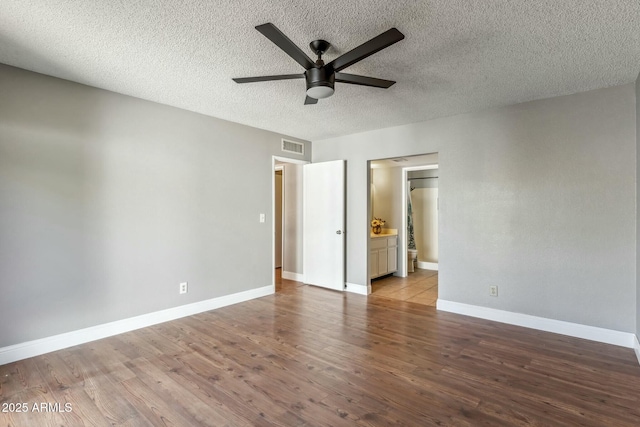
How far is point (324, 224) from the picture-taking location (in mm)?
5195

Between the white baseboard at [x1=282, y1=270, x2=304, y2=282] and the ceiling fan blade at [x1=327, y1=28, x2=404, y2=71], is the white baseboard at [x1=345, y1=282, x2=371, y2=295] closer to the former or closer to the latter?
the white baseboard at [x1=282, y1=270, x2=304, y2=282]

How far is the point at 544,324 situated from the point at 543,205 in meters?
1.28

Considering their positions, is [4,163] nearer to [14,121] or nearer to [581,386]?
[14,121]

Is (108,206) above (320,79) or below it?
below

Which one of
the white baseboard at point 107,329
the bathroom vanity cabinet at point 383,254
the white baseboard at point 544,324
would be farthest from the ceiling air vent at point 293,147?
the white baseboard at point 544,324

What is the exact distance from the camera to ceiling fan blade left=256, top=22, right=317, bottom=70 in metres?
1.75

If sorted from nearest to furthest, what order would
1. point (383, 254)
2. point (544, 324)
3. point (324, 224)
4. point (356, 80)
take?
point (356, 80) < point (544, 324) < point (324, 224) < point (383, 254)

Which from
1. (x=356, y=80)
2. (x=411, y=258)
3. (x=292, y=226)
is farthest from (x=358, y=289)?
(x=356, y=80)

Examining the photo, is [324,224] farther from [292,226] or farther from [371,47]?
[371,47]

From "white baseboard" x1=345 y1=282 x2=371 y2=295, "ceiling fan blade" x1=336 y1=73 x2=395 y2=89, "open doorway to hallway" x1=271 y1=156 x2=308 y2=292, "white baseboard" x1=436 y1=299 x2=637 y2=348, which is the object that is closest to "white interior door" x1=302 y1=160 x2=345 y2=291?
"white baseboard" x1=345 y1=282 x2=371 y2=295

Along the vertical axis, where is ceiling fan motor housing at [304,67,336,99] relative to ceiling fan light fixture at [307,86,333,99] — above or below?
above

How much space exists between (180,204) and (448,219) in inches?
132

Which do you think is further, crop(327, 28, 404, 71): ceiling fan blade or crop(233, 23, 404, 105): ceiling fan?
crop(233, 23, 404, 105): ceiling fan

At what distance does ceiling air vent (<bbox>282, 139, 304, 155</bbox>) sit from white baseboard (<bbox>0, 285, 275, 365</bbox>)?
7.59 ft
